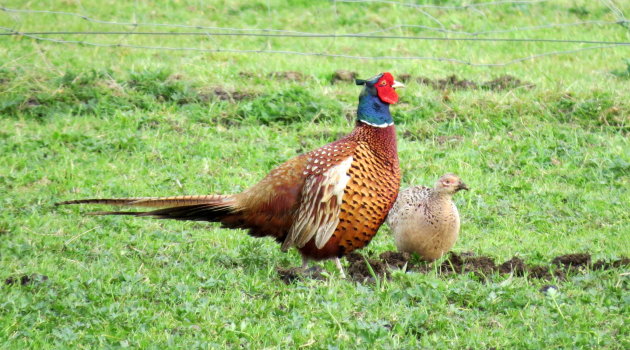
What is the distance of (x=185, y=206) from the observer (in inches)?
212

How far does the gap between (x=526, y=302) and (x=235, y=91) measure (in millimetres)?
4730

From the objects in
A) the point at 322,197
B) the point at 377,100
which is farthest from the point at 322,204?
the point at 377,100

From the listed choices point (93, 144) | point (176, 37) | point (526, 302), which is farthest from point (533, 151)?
point (176, 37)

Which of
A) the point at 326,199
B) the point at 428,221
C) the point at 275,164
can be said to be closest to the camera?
the point at 326,199

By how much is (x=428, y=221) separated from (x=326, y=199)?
0.83 m

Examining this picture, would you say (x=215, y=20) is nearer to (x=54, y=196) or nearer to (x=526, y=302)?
(x=54, y=196)

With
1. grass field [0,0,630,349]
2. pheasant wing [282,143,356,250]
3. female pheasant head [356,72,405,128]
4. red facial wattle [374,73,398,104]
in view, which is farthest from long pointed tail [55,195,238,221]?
red facial wattle [374,73,398,104]

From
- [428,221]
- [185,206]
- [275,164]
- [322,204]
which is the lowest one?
[275,164]

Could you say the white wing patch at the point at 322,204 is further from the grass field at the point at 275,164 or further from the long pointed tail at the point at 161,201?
the long pointed tail at the point at 161,201

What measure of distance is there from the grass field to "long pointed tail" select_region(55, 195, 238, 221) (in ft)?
0.86

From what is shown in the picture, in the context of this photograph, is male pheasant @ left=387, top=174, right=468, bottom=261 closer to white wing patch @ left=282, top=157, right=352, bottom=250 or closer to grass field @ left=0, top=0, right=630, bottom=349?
grass field @ left=0, top=0, right=630, bottom=349

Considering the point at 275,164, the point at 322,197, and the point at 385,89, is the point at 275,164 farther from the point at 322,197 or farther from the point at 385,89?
the point at 322,197

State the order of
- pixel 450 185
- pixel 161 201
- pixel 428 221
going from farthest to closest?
pixel 450 185
pixel 428 221
pixel 161 201

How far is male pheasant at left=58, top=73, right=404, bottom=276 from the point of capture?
5.26 metres
